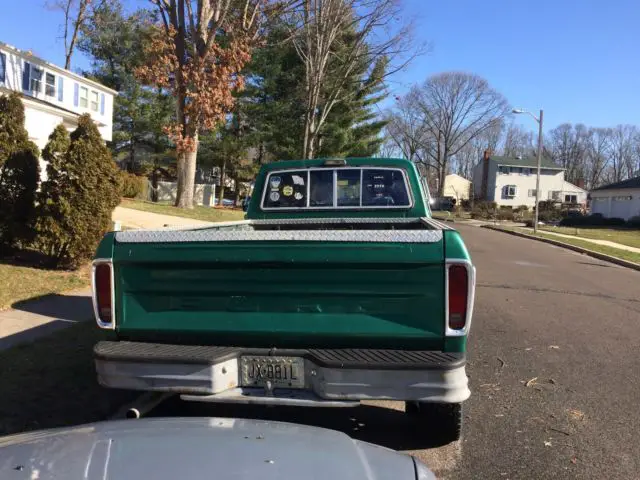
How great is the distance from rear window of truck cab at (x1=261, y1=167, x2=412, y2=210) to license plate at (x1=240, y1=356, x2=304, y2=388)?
10.6 ft

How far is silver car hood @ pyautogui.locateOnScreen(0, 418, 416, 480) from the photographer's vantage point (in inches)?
69.6

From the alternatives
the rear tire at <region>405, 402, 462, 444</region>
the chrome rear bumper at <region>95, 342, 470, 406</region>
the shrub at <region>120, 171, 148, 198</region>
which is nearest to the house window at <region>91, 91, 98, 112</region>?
the shrub at <region>120, 171, 148, 198</region>

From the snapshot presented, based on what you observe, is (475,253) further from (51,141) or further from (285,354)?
(285,354)

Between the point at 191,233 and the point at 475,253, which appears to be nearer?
the point at 191,233

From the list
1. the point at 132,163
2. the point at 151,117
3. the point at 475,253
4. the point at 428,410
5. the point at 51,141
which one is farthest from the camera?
the point at 132,163

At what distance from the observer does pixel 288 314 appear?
10.7 feet

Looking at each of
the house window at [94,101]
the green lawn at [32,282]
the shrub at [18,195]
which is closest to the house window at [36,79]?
the house window at [94,101]

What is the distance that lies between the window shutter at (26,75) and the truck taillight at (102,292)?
2809 centimetres

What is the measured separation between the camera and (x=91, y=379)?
15.4 ft

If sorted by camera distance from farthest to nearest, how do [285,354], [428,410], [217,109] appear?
1. [217,109]
2. [428,410]
3. [285,354]

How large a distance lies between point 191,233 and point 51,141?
253 inches

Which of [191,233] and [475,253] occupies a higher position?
[191,233]

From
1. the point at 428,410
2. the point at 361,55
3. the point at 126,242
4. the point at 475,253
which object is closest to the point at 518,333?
the point at 428,410

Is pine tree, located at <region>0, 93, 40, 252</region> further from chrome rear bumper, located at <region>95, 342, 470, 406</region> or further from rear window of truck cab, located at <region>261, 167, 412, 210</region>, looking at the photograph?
chrome rear bumper, located at <region>95, 342, 470, 406</region>
